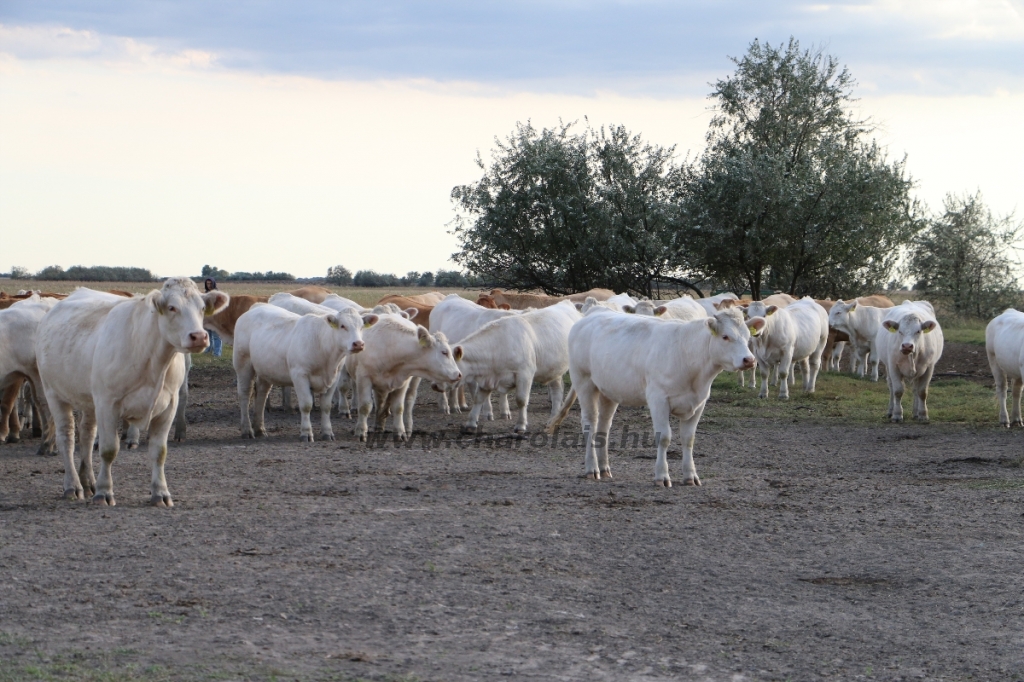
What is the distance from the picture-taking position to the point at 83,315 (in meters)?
9.56

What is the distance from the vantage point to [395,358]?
1402 cm

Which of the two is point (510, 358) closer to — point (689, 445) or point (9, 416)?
point (689, 445)

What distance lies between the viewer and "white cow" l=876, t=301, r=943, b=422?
53.7ft

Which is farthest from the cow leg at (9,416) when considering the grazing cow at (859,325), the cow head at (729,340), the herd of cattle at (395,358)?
the grazing cow at (859,325)

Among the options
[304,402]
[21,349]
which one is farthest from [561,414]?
[21,349]

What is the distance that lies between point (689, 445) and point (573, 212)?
88.0 ft

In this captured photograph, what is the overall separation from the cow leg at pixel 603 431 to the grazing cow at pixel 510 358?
3.31 m

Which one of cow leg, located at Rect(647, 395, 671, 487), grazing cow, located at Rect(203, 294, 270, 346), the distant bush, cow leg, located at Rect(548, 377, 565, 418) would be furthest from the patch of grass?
the distant bush

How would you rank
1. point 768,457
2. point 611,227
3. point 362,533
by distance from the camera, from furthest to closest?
point 611,227 < point 768,457 < point 362,533

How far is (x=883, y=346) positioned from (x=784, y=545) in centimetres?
1053

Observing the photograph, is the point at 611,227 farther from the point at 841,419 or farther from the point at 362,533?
the point at 362,533

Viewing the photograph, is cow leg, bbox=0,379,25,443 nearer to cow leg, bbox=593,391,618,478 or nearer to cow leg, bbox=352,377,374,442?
cow leg, bbox=352,377,374,442

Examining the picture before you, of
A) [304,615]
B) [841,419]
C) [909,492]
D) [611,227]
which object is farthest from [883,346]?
[611,227]

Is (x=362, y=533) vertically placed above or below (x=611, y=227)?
below
